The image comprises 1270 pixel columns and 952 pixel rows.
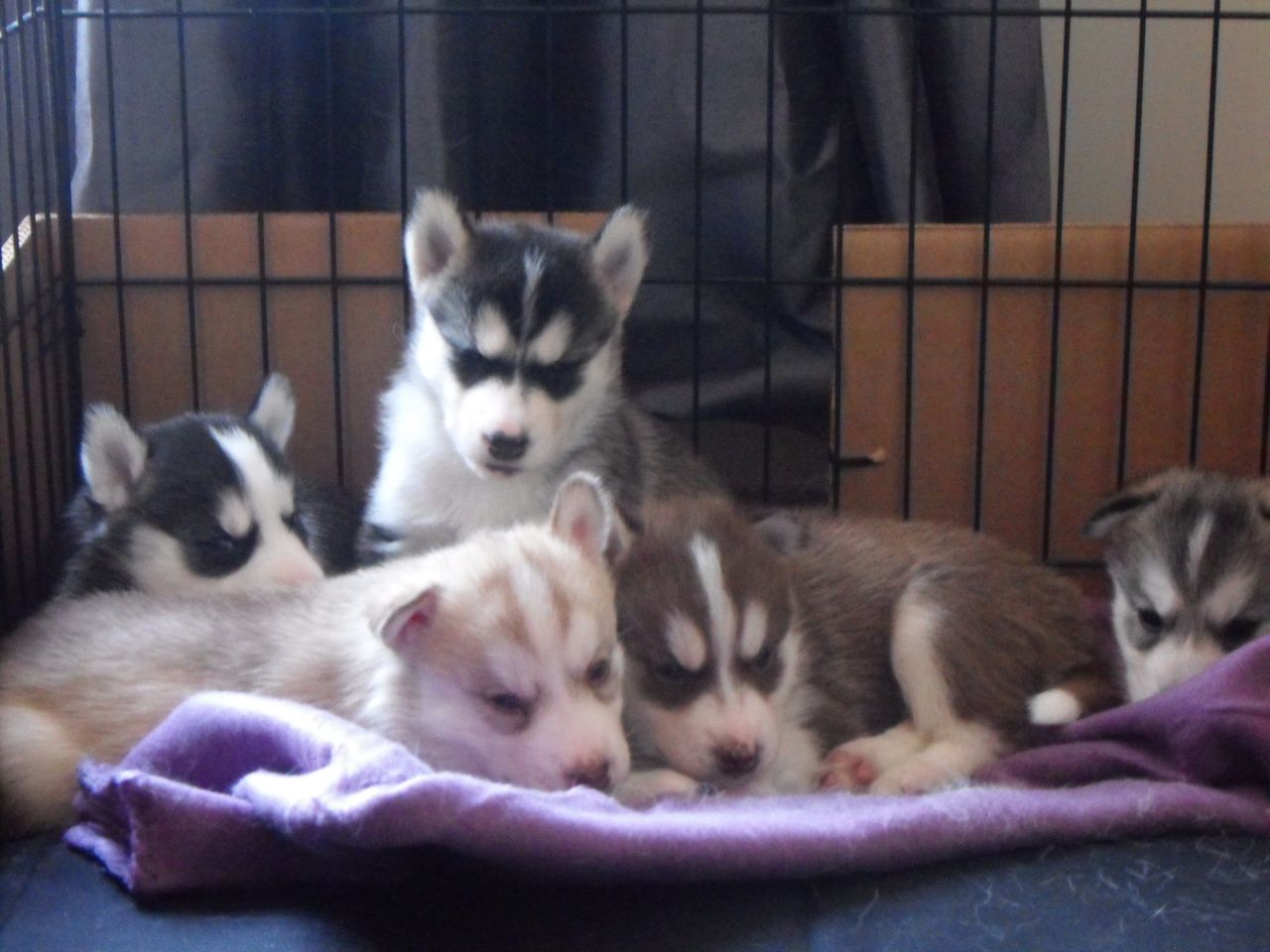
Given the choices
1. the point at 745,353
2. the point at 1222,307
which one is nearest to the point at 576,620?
the point at 1222,307

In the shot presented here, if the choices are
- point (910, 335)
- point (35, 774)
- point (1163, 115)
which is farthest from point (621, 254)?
point (1163, 115)

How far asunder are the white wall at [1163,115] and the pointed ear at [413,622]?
240cm

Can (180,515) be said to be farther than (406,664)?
Yes

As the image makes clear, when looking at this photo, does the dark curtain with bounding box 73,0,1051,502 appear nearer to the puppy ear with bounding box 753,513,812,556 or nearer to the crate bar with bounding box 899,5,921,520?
the crate bar with bounding box 899,5,921,520

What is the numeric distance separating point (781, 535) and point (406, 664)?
68 cm

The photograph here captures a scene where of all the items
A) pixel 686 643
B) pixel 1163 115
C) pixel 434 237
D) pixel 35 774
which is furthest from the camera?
pixel 1163 115

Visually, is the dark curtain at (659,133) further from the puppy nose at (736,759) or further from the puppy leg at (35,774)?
the puppy leg at (35,774)

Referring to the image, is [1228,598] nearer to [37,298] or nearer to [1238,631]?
[1238,631]

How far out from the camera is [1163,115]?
12.6ft

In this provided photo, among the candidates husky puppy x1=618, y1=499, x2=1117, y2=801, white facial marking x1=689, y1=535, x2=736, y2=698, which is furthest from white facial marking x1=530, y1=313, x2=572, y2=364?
white facial marking x1=689, y1=535, x2=736, y2=698

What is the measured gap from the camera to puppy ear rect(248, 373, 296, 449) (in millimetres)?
2850

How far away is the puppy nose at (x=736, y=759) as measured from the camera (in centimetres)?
210

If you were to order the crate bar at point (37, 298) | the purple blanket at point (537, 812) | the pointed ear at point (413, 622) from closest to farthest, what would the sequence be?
the purple blanket at point (537, 812)
the pointed ear at point (413, 622)
the crate bar at point (37, 298)

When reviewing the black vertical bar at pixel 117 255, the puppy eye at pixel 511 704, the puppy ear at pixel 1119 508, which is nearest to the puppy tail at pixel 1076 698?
the puppy ear at pixel 1119 508
